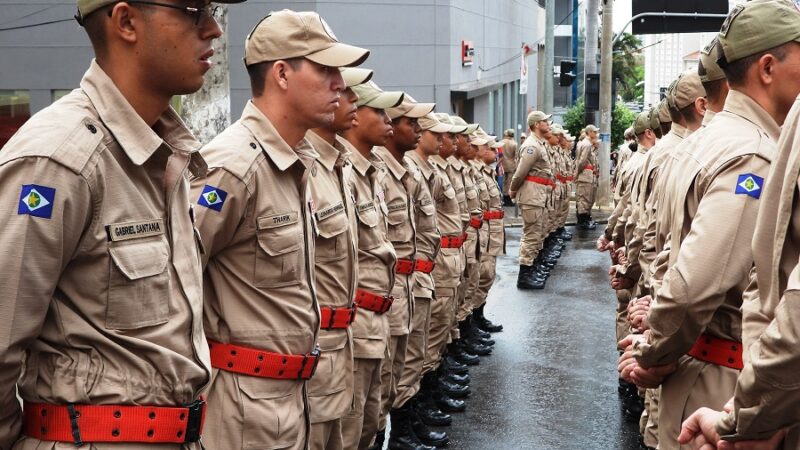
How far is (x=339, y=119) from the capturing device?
5.30m

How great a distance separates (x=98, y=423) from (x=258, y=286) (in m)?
1.26

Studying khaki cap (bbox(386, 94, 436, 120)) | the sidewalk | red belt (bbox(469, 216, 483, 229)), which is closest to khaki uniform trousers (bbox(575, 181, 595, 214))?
the sidewalk

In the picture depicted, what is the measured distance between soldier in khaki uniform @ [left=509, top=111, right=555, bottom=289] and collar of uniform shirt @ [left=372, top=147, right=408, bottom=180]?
7759mm

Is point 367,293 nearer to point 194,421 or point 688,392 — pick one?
point 688,392

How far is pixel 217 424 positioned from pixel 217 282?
0.53 m

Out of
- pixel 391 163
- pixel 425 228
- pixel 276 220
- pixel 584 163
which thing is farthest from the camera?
pixel 584 163

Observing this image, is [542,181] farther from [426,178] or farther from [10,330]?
[10,330]

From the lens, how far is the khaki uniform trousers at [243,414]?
373 cm

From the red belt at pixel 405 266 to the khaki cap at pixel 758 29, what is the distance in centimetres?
331

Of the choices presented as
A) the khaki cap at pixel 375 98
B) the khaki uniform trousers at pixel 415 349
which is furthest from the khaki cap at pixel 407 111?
the khaki uniform trousers at pixel 415 349

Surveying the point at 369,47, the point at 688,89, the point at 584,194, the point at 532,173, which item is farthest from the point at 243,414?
the point at 584,194

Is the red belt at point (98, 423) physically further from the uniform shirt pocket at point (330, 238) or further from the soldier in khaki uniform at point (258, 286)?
the uniform shirt pocket at point (330, 238)

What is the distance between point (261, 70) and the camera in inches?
169

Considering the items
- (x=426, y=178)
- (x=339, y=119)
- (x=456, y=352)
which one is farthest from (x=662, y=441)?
(x=456, y=352)
